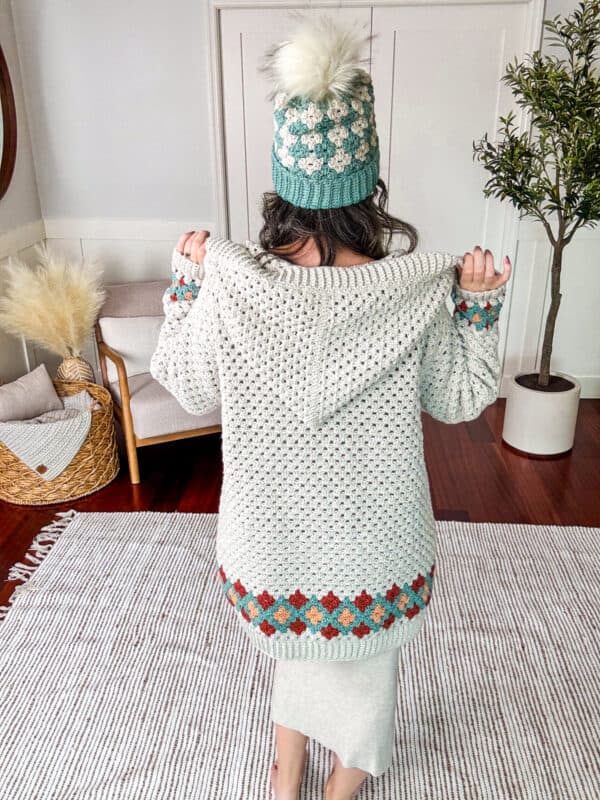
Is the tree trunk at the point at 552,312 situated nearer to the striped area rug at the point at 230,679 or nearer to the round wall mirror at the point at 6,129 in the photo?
the striped area rug at the point at 230,679

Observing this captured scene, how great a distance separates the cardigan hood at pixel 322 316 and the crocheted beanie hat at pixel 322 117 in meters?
0.12

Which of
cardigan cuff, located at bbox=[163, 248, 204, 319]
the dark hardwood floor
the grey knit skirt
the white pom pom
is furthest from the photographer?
the dark hardwood floor

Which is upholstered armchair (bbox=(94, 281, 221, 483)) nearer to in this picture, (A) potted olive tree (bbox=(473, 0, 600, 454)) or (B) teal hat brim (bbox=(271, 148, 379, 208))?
(A) potted olive tree (bbox=(473, 0, 600, 454))

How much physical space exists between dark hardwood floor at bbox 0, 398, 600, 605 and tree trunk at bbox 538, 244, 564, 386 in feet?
1.23

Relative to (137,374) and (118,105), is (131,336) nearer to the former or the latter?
(137,374)

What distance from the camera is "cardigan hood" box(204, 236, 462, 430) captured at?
3.33 feet

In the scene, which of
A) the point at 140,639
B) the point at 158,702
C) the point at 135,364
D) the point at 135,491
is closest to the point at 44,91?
the point at 135,364

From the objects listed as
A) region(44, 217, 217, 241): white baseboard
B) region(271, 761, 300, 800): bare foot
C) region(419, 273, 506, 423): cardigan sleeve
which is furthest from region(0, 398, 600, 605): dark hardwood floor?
region(419, 273, 506, 423): cardigan sleeve

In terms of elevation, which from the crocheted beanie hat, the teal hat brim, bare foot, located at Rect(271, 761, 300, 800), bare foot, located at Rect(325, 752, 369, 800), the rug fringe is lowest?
the rug fringe

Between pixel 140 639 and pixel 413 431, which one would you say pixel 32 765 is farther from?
pixel 413 431

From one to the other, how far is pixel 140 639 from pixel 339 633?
100cm

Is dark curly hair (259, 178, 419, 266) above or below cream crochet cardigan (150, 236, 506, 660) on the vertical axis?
above

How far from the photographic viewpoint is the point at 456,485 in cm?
283

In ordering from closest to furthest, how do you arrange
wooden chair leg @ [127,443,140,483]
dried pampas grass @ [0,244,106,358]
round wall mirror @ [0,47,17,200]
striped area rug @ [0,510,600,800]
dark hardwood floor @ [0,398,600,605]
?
striped area rug @ [0,510,600,800]
dark hardwood floor @ [0,398,600,605]
dried pampas grass @ [0,244,106,358]
wooden chair leg @ [127,443,140,483]
round wall mirror @ [0,47,17,200]
